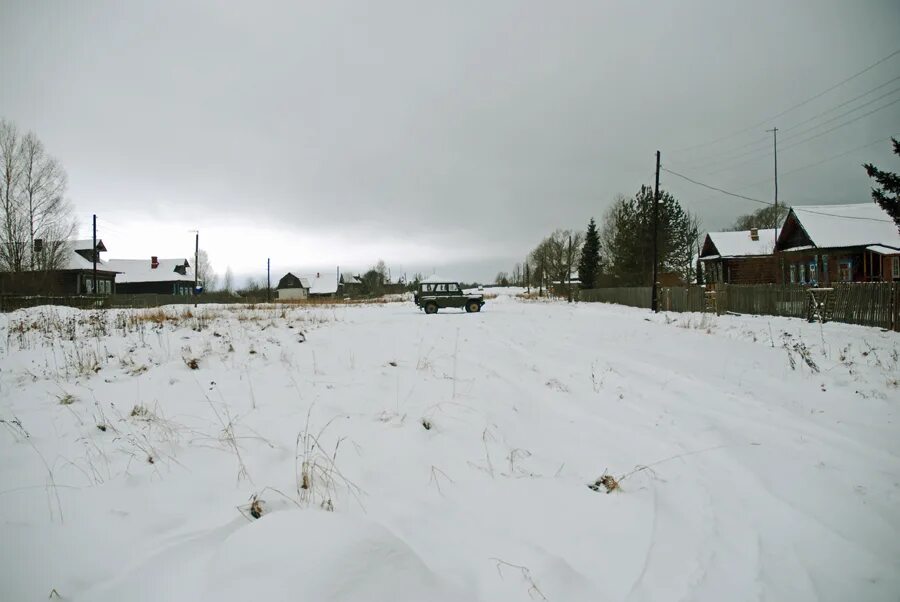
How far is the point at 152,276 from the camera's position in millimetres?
53219

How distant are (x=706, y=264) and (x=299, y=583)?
4807 cm

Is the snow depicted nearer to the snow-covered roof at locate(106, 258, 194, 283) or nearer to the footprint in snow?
the snow-covered roof at locate(106, 258, 194, 283)

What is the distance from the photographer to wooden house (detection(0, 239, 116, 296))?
23781 mm

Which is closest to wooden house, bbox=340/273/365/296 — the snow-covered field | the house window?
the house window

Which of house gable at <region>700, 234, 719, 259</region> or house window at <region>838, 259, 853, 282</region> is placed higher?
house gable at <region>700, 234, 719, 259</region>

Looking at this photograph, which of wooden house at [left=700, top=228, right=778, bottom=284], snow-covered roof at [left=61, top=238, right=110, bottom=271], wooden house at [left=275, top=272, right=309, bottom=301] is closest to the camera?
wooden house at [left=700, top=228, right=778, bottom=284]

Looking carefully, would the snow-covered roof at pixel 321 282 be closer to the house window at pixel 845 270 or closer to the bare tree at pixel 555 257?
the bare tree at pixel 555 257

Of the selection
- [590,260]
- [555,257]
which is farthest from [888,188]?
[555,257]

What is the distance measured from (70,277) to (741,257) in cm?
6479

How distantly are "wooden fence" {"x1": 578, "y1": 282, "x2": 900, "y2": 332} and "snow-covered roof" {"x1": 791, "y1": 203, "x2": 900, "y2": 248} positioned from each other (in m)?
12.6

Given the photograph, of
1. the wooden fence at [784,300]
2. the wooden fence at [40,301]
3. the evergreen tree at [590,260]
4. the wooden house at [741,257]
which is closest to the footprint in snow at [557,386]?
the wooden fence at [784,300]

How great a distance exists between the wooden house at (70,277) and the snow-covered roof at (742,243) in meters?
53.0

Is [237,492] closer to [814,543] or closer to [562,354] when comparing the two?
[814,543]

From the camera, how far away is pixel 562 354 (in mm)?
8297
